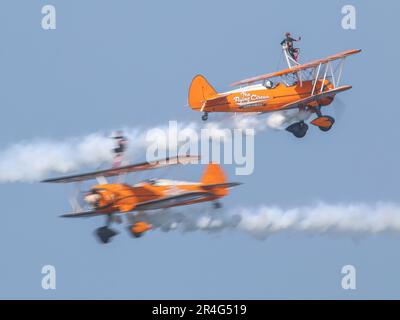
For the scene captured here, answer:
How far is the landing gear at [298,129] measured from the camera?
43.9 meters

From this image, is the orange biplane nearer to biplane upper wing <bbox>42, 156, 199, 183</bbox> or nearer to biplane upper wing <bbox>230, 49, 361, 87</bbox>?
biplane upper wing <bbox>230, 49, 361, 87</bbox>

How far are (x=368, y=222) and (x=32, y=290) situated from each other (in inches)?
447

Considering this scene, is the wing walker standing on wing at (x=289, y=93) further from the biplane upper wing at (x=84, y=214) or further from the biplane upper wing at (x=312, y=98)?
the biplane upper wing at (x=84, y=214)

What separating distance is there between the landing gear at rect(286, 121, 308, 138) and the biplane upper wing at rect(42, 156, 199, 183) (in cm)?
567

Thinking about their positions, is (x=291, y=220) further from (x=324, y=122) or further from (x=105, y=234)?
(x=105, y=234)

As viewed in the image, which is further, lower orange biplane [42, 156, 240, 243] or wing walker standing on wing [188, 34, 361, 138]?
wing walker standing on wing [188, 34, 361, 138]

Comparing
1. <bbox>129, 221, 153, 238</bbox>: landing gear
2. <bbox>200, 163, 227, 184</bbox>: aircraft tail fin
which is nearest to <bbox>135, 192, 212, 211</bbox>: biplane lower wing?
<bbox>129, 221, 153, 238</bbox>: landing gear

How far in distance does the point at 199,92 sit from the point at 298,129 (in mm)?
3012

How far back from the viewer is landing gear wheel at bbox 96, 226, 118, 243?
3759 cm

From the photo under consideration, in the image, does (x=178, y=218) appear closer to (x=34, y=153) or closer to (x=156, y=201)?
(x=156, y=201)

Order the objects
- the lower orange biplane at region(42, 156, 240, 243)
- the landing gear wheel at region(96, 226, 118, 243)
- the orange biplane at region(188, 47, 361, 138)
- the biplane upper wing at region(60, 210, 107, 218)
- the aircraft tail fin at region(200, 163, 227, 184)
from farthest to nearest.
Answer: the orange biplane at region(188, 47, 361, 138)
the aircraft tail fin at region(200, 163, 227, 184)
the biplane upper wing at region(60, 210, 107, 218)
the lower orange biplane at region(42, 156, 240, 243)
the landing gear wheel at region(96, 226, 118, 243)

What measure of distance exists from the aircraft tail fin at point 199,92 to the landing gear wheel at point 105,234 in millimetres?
7081

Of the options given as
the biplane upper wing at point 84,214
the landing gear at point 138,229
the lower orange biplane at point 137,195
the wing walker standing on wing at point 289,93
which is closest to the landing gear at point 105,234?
the lower orange biplane at point 137,195
